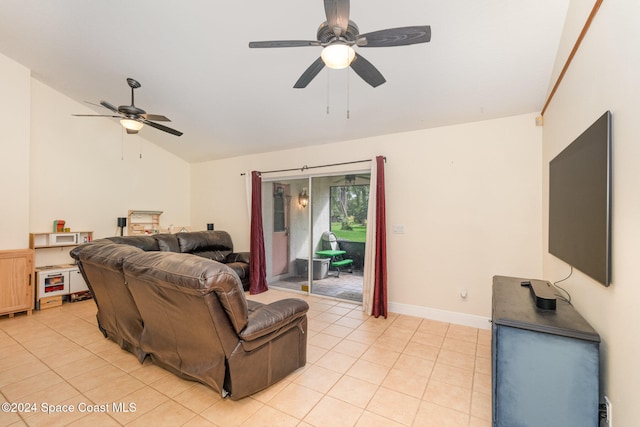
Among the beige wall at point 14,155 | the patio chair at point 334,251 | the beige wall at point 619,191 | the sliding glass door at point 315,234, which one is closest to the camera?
the beige wall at point 619,191

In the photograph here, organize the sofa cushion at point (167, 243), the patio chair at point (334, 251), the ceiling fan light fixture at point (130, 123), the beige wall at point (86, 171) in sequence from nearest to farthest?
the ceiling fan light fixture at point (130, 123) < the beige wall at point (86, 171) < the sofa cushion at point (167, 243) < the patio chair at point (334, 251)

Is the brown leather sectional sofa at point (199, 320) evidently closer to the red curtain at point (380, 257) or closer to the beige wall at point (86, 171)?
the red curtain at point (380, 257)

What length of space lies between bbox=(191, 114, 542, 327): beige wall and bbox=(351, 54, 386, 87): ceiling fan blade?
1.98 metres

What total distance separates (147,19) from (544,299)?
420cm

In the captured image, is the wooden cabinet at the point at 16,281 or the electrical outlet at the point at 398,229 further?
the electrical outlet at the point at 398,229

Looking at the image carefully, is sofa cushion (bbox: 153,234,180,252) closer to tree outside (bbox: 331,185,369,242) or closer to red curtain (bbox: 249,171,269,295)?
red curtain (bbox: 249,171,269,295)

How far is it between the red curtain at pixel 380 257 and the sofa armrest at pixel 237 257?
2601 mm

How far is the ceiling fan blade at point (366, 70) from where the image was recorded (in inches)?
76.3

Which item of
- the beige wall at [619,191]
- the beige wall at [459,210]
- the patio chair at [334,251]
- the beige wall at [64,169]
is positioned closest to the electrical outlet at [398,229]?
the beige wall at [459,210]

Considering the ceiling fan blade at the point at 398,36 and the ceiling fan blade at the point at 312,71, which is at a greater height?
the ceiling fan blade at the point at 398,36

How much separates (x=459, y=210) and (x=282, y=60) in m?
2.81

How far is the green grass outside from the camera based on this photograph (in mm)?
5142

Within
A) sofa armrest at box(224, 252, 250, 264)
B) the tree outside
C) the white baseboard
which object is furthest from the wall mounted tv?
sofa armrest at box(224, 252, 250, 264)

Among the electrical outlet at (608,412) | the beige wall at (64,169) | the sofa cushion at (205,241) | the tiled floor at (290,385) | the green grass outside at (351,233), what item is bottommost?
the tiled floor at (290,385)
